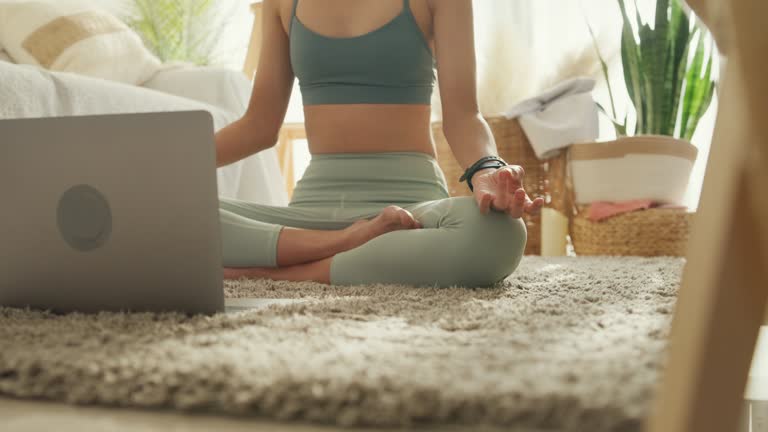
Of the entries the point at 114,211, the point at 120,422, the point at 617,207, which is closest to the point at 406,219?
the point at 114,211

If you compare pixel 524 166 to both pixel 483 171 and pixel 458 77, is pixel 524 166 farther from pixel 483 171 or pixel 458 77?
pixel 483 171

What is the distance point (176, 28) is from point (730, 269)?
2.69 metres

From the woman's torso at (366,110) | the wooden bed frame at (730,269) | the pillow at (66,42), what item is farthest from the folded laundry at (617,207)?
the wooden bed frame at (730,269)

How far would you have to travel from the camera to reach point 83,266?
609 mm

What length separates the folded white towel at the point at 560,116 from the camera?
1.98m

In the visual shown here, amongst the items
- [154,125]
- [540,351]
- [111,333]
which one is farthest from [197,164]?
[540,351]

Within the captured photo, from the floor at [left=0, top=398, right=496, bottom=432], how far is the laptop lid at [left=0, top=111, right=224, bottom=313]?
210 millimetres

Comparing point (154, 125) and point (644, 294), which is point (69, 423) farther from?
point (644, 294)

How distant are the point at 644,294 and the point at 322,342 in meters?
0.46

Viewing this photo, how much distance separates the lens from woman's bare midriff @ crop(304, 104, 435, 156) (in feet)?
3.80

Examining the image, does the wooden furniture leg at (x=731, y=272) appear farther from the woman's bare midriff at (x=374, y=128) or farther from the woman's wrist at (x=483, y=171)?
the woman's bare midriff at (x=374, y=128)

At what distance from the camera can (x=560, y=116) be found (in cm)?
199

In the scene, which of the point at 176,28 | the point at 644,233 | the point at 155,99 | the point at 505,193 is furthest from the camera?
the point at 176,28

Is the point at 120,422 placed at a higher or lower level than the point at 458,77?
lower
